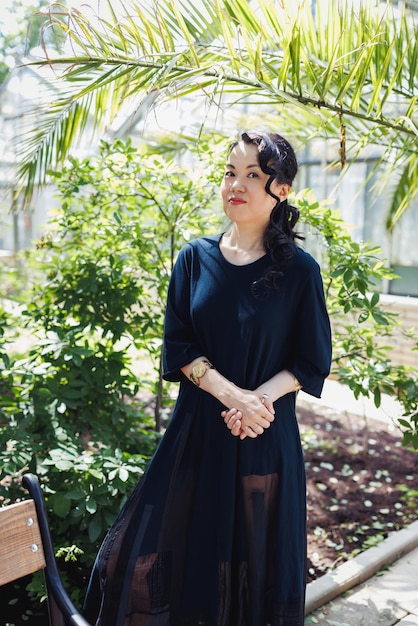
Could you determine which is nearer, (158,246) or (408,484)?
(158,246)

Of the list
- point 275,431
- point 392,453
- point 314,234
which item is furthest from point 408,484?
point 275,431

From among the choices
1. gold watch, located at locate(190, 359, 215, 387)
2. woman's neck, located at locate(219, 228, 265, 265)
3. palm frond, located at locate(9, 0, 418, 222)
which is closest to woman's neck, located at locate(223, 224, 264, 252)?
woman's neck, located at locate(219, 228, 265, 265)

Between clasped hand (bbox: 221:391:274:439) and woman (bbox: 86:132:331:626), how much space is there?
0.01m

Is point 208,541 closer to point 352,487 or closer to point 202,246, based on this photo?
point 202,246

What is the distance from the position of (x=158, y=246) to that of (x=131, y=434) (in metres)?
1.11

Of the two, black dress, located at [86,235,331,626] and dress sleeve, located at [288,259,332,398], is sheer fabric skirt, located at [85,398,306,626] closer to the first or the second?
black dress, located at [86,235,331,626]

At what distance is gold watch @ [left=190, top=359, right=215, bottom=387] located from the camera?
5.74 feet

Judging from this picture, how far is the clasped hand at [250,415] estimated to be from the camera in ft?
5.48

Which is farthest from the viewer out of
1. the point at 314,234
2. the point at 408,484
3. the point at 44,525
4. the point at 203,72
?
the point at 408,484

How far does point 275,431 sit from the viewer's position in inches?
70.6

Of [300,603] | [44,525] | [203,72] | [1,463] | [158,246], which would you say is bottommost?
[300,603]


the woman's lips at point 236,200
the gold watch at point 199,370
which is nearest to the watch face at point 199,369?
the gold watch at point 199,370

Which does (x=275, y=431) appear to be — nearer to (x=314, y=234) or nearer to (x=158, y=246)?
(x=314, y=234)

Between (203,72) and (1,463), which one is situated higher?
(203,72)
